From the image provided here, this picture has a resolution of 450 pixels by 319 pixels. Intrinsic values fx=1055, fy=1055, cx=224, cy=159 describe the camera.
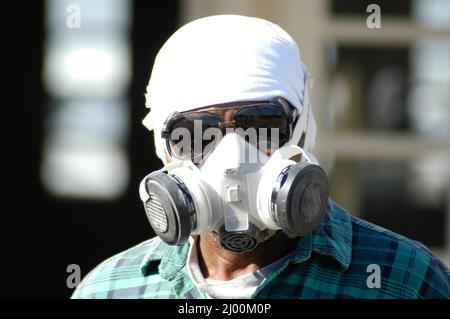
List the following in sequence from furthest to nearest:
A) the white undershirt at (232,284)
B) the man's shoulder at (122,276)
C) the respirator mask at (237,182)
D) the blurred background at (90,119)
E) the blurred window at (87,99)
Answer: the blurred window at (87,99) < the blurred background at (90,119) < the man's shoulder at (122,276) < the white undershirt at (232,284) < the respirator mask at (237,182)

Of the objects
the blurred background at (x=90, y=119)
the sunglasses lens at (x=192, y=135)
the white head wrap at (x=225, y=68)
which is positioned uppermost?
the white head wrap at (x=225, y=68)

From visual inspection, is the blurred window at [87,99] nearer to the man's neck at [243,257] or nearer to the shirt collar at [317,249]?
the shirt collar at [317,249]

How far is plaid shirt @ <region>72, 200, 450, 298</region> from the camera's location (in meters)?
2.17

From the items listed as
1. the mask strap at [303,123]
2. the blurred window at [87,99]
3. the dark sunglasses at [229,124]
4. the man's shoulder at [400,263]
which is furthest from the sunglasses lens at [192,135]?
the blurred window at [87,99]

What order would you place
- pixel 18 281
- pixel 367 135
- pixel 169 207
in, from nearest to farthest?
pixel 169 207 → pixel 367 135 → pixel 18 281

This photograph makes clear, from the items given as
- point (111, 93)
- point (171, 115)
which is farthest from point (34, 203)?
point (171, 115)

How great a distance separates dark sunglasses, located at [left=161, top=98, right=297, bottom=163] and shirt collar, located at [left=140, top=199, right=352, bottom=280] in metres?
0.21

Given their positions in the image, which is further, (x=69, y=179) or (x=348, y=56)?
(x=69, y=179)

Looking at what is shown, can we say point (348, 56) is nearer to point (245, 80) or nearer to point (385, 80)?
point (385, 80)

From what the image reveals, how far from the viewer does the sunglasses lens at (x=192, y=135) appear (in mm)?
2219

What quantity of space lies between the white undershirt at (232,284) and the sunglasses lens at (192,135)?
26 cm

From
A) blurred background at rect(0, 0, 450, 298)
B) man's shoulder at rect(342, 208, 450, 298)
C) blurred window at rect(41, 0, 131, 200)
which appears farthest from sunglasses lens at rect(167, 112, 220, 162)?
blurred window at rect(41, 0, 131, 200)

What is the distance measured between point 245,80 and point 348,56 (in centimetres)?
242

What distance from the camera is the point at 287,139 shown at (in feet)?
7.36
